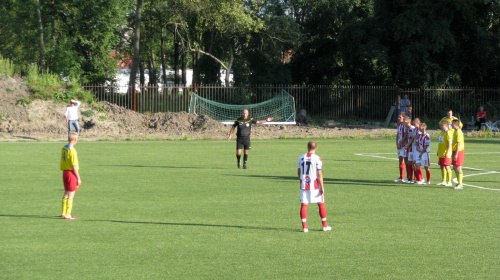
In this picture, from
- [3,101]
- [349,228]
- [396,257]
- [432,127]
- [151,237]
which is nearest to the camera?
[396,257]

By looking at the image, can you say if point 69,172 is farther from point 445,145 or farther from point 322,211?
point 445,145

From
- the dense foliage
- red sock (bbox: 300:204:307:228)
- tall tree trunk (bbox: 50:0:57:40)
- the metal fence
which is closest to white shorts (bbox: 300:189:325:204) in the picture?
red sock (bbox: 300:204:307:228)

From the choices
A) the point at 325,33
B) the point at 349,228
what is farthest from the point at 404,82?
the point at 349,228

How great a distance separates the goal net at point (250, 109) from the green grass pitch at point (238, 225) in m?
19.2

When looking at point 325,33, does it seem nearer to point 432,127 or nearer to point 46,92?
point 432,127

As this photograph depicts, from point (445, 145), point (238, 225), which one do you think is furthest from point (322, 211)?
point (445, 145)

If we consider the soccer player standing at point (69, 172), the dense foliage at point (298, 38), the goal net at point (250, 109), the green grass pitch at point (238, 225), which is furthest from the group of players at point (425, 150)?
the dense foliage at point (298, 38)

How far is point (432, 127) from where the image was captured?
4209 centimetres

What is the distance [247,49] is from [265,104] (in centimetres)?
1153

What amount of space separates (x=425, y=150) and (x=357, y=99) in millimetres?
27004

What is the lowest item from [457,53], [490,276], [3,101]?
[490,276]

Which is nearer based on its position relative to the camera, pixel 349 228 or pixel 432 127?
→ pixel 349 228

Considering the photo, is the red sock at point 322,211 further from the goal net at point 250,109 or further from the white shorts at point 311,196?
the goal net at point 250,109

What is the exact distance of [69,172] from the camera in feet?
40.6
